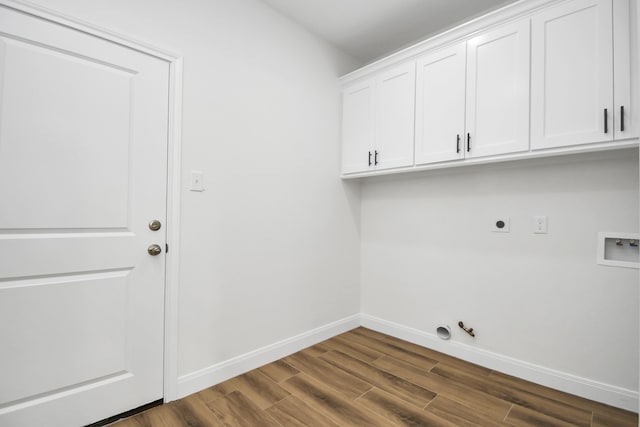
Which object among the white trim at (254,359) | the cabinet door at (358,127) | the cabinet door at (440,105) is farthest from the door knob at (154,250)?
the cabinet door at (440,105)

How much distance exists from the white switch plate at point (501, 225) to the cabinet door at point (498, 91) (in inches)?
21.3

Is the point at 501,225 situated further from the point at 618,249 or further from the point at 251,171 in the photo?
the point at 251,171

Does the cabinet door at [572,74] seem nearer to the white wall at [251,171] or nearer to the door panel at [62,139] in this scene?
the white wall at [251,171]

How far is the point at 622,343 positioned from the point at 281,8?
3.20 m

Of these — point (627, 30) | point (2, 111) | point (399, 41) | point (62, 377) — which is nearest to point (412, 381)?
point (62, 377)

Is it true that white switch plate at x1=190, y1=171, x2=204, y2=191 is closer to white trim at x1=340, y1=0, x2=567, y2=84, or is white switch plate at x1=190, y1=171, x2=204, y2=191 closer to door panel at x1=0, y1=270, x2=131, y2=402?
door panel at x1=0, y1=270, x2=131, y2=402

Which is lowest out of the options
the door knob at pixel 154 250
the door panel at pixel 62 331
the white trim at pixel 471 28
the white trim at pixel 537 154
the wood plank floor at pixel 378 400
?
the wood plank floor at pixel 378 400

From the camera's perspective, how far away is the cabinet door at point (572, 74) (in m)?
1.55

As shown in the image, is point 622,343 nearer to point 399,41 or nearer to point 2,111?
point 399,41

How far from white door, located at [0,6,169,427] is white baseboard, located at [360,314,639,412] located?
1984mm

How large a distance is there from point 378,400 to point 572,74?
7.23 ft

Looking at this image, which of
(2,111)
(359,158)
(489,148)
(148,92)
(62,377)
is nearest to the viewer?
(2,111)

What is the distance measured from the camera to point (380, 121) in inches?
99.8

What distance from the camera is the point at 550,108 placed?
1720 millimetres
